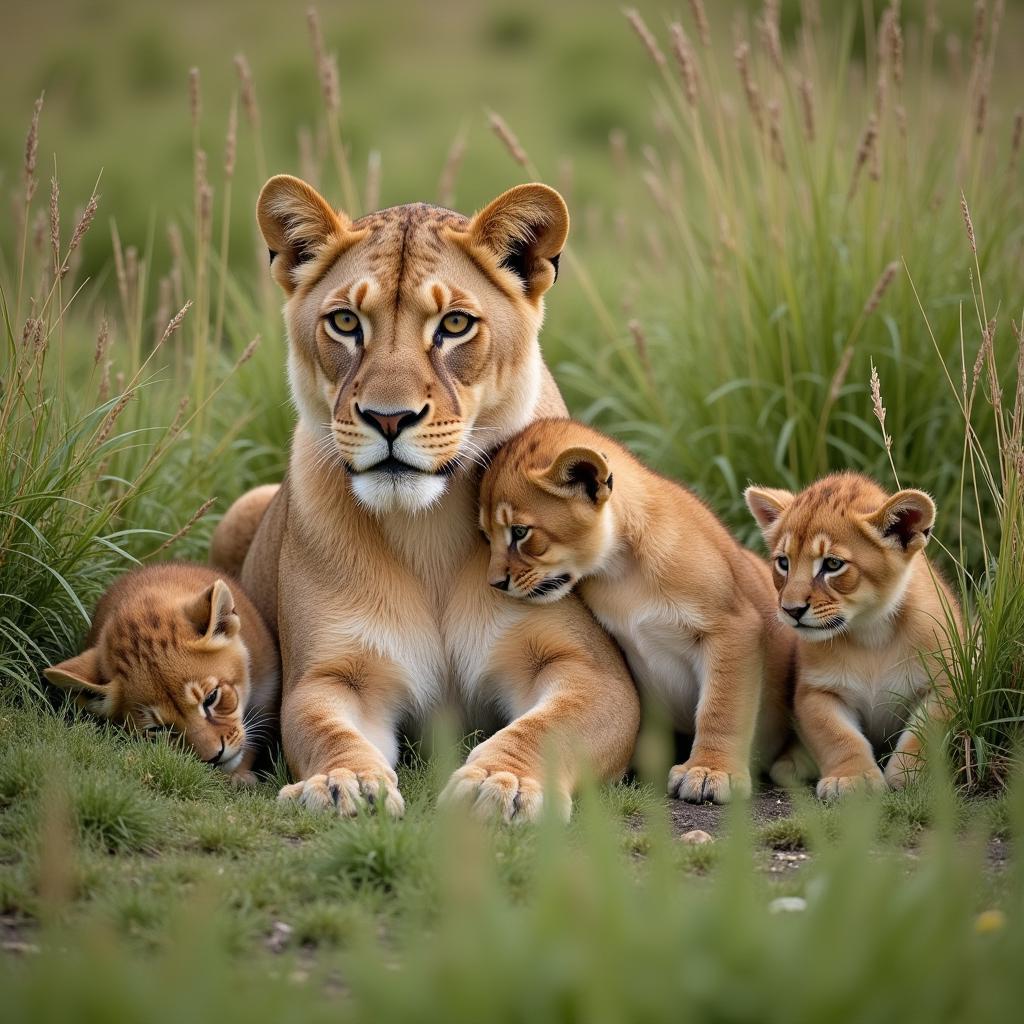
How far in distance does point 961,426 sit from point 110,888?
5023 mm

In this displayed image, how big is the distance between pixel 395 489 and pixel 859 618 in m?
1.86

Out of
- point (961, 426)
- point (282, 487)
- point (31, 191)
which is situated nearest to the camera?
point (31, 191)

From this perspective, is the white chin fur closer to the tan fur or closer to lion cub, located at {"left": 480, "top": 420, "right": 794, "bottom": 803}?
lion cub, located at {"left": 480, "top": 420, "right": 794, "bottom": 803}

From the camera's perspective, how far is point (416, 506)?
5.11 meters

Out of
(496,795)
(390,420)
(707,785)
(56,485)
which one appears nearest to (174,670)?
(56,485)

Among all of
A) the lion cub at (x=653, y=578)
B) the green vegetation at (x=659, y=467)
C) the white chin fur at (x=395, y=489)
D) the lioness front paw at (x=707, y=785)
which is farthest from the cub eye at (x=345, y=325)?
the lioness front paw at (x=707, y=785)

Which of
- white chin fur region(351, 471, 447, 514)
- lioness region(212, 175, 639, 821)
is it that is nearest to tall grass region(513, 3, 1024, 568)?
lioness region(212, 175, 639, 821)

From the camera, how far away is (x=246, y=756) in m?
5.77

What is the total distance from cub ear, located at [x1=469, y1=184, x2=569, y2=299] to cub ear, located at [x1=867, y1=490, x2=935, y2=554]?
1530mm

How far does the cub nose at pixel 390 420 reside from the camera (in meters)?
4.91

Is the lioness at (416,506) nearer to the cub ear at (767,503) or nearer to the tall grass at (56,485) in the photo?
the tall grass at (56,485)

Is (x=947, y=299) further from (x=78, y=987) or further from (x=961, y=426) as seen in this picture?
(x=78, y=987)

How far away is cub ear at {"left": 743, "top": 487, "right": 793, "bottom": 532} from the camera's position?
588 cm

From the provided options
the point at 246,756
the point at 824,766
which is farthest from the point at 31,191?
the point at 824,766
